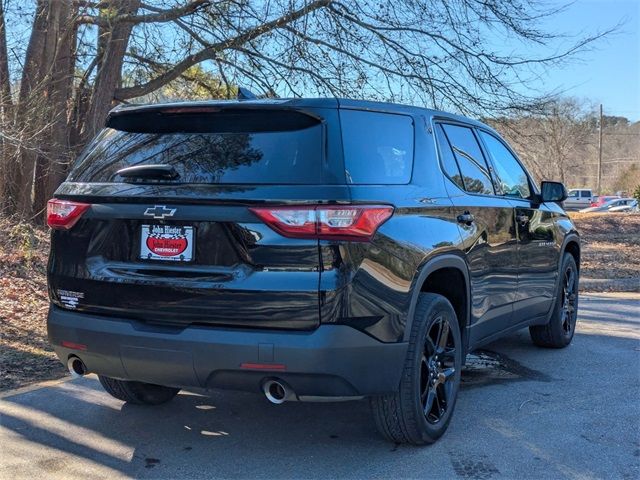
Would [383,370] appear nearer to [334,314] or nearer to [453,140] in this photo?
[334,314]

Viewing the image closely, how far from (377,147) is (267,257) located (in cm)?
96

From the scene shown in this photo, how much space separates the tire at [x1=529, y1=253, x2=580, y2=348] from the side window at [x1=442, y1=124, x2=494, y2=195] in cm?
173

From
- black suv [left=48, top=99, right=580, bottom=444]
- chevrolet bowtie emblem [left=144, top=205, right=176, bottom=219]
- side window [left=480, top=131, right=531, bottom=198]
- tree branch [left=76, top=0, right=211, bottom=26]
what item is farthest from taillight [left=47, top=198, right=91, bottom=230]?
tree branch [left=76, top=0, right=211, bottom=26]

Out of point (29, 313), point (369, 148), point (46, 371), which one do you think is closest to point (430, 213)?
point (369, 148)

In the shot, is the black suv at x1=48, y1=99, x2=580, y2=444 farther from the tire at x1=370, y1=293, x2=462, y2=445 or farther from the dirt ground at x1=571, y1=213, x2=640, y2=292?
the dirt ground at x1=571, y1=213, x2=640, y2=292

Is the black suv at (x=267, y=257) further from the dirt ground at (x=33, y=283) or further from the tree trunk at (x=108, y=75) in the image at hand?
the tree trunk at (x=108, y=75)

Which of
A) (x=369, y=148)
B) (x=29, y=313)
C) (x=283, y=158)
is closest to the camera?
(x=283, y=158)

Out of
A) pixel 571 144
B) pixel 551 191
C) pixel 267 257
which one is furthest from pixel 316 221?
pixel 571 144

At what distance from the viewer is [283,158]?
3.38 metres

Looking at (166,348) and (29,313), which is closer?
(166,348)

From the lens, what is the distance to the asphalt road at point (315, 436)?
3.61 metres

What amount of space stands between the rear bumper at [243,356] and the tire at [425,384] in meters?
0.18

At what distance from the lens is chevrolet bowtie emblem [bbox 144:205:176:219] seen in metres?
3.37

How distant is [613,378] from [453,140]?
7.97 feet
